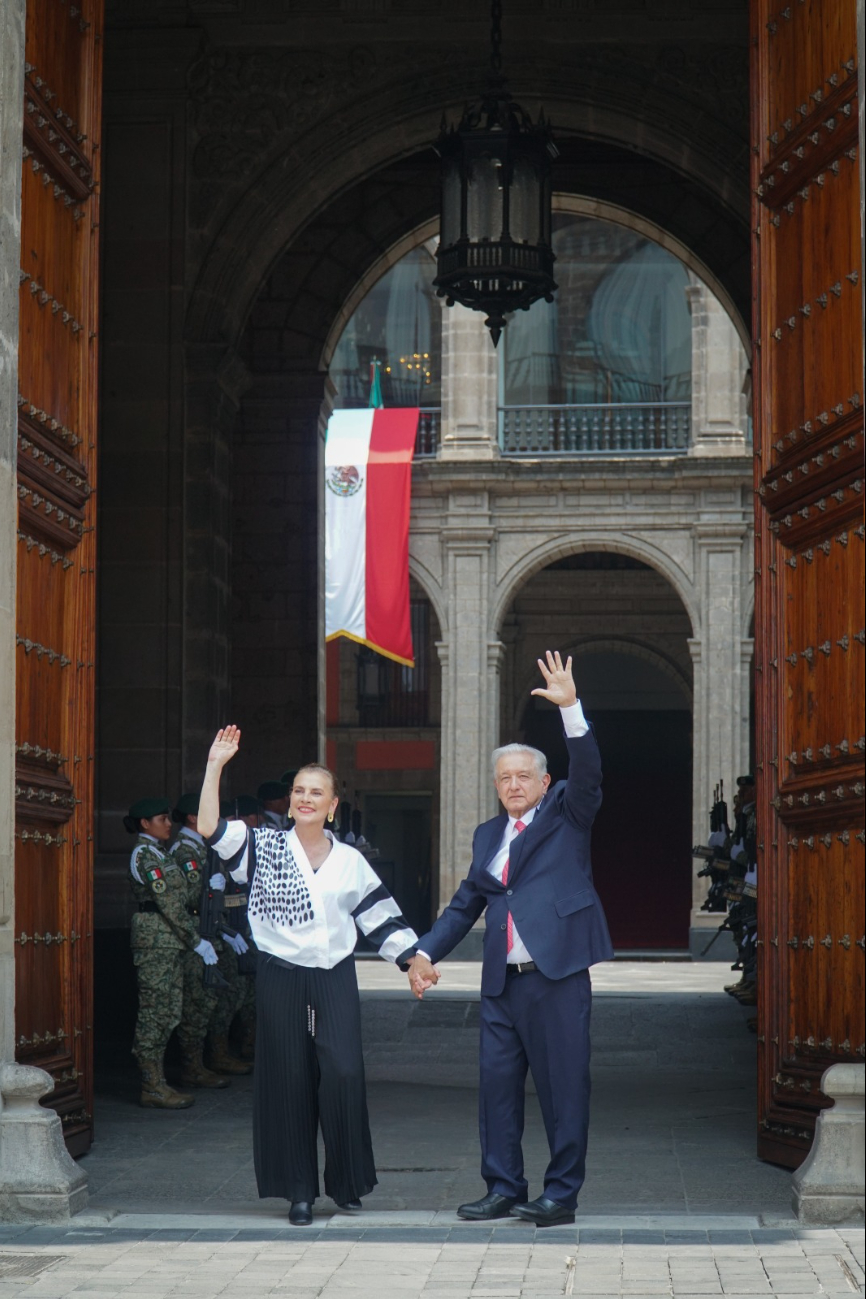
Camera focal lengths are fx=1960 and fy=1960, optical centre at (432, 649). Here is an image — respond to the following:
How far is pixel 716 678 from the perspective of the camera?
28141 millimetres

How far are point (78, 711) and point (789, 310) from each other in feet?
10.4

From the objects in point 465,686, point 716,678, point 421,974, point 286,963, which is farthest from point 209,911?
point 465,686

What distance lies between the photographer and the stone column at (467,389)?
2964cm

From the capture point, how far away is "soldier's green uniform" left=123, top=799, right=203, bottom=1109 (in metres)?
9.57

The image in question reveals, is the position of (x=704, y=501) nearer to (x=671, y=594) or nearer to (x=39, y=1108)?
(x=671, y=594)

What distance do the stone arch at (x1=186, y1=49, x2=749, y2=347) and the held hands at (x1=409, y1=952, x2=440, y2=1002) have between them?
265 inches

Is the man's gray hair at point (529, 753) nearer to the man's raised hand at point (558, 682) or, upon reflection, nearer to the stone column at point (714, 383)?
the man's raised hand at point (558, 682)

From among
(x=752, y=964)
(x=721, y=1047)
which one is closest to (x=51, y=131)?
(x=721, y=1047)

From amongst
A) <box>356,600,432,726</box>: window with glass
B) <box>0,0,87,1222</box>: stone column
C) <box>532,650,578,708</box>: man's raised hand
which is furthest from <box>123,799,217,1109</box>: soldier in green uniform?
<box>356,600,432,726</box>: window with glass

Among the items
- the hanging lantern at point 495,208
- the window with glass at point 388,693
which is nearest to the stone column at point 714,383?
the window with glass at point 388,693

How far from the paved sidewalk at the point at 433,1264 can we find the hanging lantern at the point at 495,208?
4927mm

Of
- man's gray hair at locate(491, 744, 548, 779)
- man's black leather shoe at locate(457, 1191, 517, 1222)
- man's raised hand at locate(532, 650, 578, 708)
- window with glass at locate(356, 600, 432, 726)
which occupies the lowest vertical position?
man's black leather shoe at locate(457, 1191, 517, 1222)

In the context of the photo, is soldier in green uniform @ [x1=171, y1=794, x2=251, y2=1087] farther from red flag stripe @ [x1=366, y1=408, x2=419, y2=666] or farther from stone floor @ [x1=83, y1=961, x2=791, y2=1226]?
red flag stripe @ [x1=366, y1=408, x2=419, y2=666]

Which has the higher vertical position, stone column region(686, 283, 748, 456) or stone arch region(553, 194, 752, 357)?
stone column region(686, 283, 748, 456)
